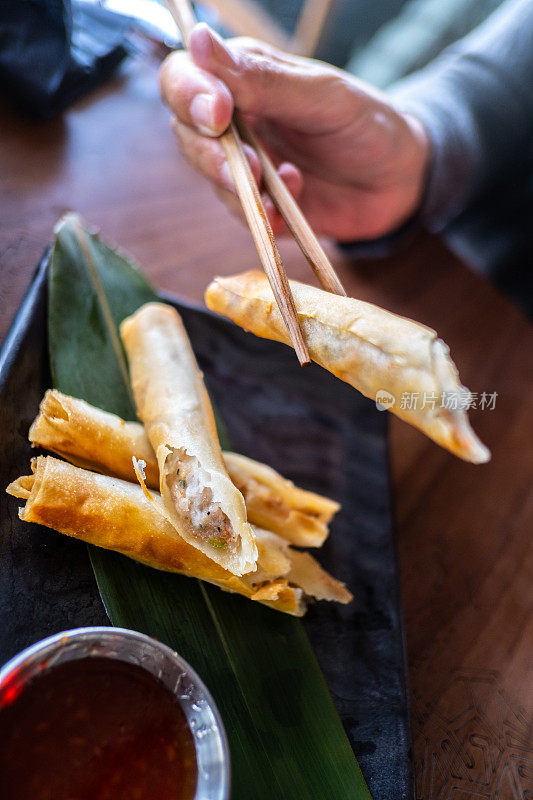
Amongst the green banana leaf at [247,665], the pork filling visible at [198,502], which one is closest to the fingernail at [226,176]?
the green banana leaf at [247,665]

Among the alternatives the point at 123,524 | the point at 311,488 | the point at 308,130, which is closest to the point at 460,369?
the point at 311,488

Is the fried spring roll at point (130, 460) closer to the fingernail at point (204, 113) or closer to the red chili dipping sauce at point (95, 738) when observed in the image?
the red chili dipping sauce at point (95, 738)

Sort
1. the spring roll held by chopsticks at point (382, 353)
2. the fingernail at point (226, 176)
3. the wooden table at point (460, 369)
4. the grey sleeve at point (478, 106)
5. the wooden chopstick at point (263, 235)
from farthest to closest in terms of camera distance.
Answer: the grey sleeve at point (478, 106), the fingernail at point (226, 176), the wooden table at point (460, 369), the wooden chopstick at point (263, 235), the spring roll held by chopsticks at point (382, 353)

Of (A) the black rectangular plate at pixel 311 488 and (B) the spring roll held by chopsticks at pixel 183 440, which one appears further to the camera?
(A) the black rectangular plate at pixel 311 488

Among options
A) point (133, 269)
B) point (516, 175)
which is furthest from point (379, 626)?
point (516, 175)

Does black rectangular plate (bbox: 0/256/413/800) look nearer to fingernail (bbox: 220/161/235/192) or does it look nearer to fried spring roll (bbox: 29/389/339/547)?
fried spring roll (bbox: 29/389/339/547)

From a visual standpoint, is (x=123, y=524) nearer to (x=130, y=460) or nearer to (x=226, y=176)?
(x=130, y=460)

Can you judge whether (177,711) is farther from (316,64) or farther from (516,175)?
(516,175)

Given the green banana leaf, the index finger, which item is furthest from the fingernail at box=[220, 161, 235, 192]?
the green banana leaf
